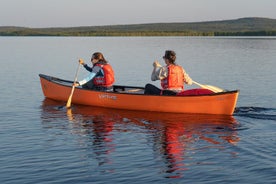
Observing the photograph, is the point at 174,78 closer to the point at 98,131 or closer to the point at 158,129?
the point at 158,129

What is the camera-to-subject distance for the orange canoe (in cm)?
1126

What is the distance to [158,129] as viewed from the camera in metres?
10.2

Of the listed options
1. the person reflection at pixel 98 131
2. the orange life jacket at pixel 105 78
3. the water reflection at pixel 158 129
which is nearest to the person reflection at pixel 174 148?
the water reflection at pixel 158 129

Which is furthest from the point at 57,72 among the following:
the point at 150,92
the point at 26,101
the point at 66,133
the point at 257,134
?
the point at 257,134

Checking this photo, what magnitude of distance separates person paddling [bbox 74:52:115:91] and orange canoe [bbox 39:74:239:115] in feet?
0.85

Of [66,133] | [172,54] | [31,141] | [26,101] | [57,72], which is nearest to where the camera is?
[31,141]

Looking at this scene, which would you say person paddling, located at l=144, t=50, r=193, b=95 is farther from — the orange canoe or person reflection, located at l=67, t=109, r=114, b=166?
person reflection, located at l=67, t=109, r=114, b=166

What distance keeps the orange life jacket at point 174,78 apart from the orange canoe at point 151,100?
0.90 ft

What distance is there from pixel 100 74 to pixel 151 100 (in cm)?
157

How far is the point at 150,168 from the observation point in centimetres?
733

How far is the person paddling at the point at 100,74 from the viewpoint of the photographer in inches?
494

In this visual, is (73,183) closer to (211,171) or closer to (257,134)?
(211,171)

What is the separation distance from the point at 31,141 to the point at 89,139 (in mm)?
1000

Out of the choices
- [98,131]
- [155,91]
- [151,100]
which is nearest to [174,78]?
[155,91]
